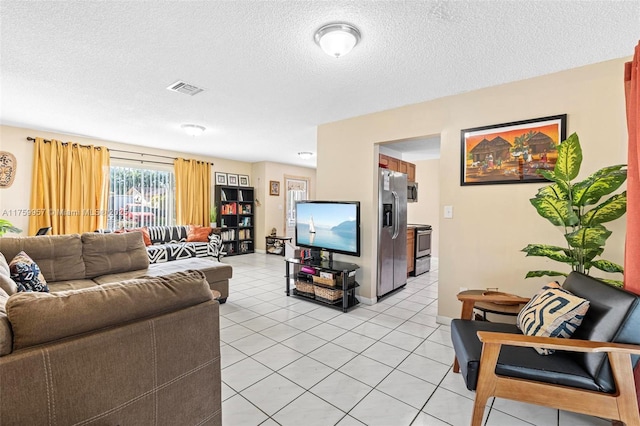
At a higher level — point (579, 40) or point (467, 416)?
point (579, 40)

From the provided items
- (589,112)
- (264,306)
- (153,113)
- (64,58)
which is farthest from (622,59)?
(153,113)

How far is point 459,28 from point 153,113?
140 inches

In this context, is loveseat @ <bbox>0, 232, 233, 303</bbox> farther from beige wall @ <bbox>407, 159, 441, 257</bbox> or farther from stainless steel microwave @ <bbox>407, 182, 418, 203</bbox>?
beige wall @ <bbox>407, 159, 441, 257</bbox>

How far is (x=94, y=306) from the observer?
3.49 ft

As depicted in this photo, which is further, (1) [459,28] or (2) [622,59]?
(2) [622,59]

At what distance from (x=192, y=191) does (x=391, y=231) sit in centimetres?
470

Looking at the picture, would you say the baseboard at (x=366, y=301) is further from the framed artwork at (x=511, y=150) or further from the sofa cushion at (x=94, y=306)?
the sofa cushion at (x=94, y=306)

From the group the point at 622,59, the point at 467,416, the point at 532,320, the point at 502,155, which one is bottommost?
the point at 467,416

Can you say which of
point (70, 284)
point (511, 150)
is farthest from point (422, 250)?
point (70, 284)

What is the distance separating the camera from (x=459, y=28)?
1.88m

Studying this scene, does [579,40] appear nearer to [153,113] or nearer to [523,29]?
[523,29]

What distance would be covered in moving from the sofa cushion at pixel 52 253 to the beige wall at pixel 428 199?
6.14 metres

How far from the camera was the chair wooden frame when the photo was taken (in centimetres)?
134

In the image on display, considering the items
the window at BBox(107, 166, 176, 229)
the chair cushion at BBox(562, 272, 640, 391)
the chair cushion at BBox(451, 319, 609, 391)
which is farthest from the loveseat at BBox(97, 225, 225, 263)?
the chair cushion at BBox(562, 272, 640, 391)
